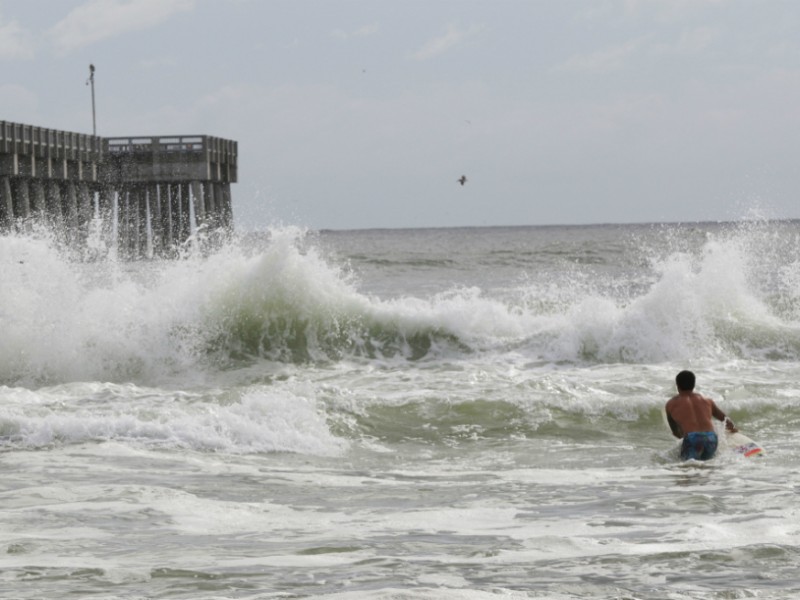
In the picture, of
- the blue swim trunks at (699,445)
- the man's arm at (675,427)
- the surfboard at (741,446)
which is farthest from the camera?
the man's arm at (675,427)

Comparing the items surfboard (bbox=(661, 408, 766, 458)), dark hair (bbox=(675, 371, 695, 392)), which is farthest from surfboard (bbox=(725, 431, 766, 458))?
dark hair (bbox=(675, 371, 695, 392))

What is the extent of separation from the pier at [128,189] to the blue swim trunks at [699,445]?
2686cm

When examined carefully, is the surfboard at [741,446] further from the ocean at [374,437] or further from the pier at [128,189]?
the pier at [128,189]

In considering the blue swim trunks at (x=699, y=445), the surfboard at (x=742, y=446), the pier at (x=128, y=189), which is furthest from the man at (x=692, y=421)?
the pier at (x=128, y=189)

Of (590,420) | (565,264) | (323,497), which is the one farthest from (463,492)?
(565,264)

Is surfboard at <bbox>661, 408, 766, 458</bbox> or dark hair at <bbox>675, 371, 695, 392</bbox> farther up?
dark hair at <bbox>675, 371, 695, 392</bbox>

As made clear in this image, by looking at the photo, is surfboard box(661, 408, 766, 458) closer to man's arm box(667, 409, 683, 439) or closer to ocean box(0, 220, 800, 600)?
ocean box(0, 220, 800, 600)

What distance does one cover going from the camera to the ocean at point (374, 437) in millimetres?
6738

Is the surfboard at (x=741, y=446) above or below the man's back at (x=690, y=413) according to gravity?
below

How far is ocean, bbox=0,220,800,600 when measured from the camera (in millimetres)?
6738

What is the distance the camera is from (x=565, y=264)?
48.7 m

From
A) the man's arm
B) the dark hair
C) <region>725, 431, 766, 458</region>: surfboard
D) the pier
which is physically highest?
the pier

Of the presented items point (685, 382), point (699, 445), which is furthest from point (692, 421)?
point (685, 382)

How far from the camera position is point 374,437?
12430mm
